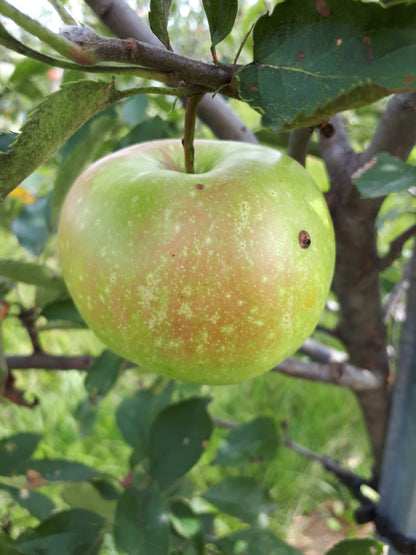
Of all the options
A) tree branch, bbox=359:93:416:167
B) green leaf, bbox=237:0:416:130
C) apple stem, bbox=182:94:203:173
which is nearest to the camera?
green leaf, bbox=237:0:416:130

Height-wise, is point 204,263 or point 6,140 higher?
point 6,140

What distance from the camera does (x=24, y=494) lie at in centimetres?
71

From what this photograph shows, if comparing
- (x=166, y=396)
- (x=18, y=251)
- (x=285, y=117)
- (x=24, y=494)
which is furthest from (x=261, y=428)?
(x=18, y=251)

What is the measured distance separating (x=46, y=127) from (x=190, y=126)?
0.15 meters

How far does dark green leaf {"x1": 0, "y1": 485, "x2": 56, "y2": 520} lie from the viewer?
70cm

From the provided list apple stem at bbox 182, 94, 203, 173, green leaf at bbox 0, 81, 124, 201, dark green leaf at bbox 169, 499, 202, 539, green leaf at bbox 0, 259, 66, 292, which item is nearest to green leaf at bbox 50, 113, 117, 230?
green leaf at bbox 0, 259, 66, 292

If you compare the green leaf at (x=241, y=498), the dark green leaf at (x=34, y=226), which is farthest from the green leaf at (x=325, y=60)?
the green leaf at (x=241, y=498)

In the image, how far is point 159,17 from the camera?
0.34 metres

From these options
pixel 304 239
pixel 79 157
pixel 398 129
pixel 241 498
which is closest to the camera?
pixel 304 239

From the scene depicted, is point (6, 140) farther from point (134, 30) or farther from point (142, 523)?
point (142, 523)

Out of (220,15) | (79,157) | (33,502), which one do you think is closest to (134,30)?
(79,157)

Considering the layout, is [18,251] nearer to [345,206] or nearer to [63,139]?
[345,206]

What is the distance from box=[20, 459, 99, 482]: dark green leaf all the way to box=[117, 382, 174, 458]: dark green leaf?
95 mm

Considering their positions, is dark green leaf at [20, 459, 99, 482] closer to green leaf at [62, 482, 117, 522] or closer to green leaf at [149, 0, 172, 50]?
green leaf at [62, 482, 117, 522]
